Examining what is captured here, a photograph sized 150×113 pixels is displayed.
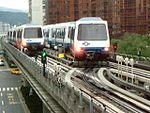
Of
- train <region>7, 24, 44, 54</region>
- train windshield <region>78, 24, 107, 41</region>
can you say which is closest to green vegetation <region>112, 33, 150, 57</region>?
train <region>7, 24, 44, 54</region>

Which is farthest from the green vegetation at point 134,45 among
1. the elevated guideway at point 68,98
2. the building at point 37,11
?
the building at point 37,11

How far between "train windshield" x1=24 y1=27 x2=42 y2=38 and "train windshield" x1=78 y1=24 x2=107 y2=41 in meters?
14.9

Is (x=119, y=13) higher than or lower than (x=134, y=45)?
higher

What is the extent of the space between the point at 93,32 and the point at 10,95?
4774 centimetres

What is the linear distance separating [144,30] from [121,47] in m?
30.3

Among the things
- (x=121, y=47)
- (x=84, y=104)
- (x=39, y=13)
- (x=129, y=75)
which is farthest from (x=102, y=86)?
(x=39, y=13)

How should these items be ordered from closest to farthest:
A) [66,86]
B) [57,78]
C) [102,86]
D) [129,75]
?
[66,86], [102,86], [57,78], [129,75]

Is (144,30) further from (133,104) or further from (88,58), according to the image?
(133,104)

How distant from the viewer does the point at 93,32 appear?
2506 cm

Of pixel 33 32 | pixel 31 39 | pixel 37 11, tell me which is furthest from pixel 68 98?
pixel 37 11

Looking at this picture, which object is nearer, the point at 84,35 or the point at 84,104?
the point at 84,104

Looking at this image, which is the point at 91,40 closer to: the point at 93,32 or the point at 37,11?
the point at 93,32

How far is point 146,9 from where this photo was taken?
86.6 metres

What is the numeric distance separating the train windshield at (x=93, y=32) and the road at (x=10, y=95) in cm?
3179
